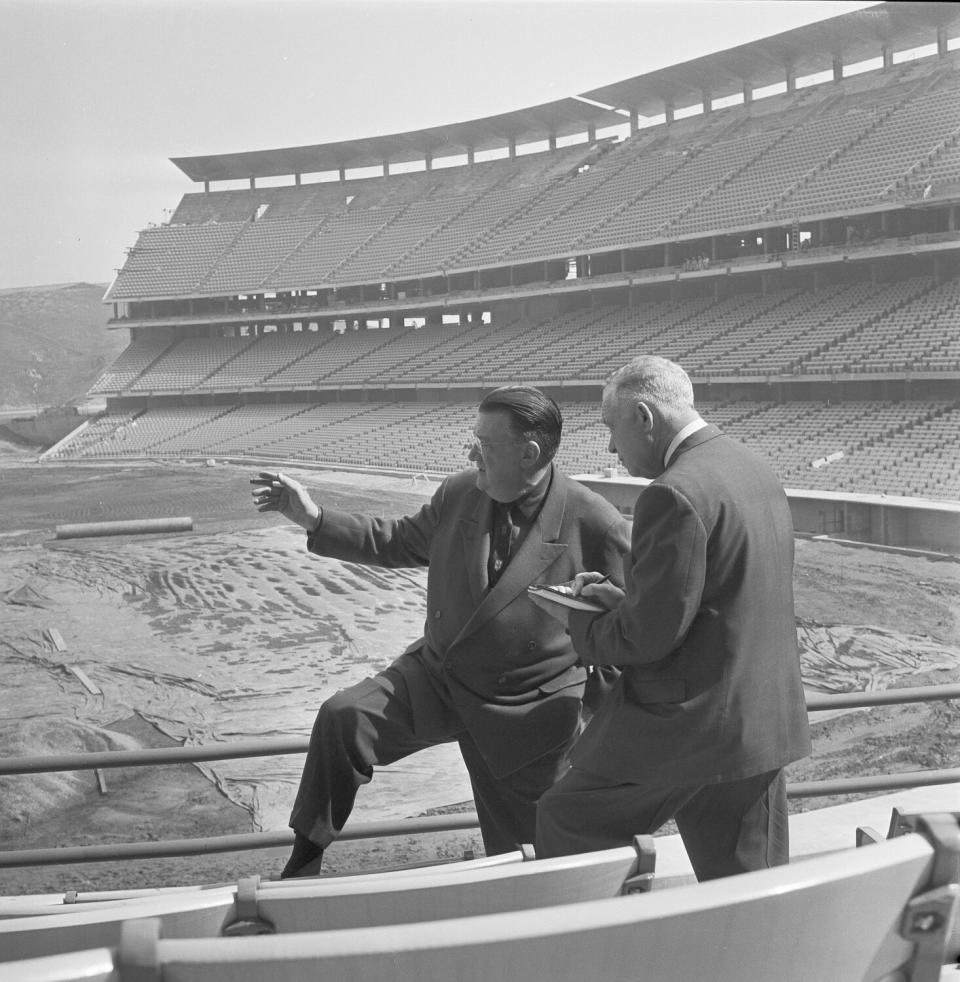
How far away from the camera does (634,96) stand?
661 cm

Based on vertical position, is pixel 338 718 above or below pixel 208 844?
above

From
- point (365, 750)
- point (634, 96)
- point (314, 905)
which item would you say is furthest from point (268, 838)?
point (634, 96)

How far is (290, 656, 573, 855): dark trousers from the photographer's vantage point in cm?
183

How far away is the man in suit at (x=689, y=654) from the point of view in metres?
1.44

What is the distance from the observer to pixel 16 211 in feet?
12.3

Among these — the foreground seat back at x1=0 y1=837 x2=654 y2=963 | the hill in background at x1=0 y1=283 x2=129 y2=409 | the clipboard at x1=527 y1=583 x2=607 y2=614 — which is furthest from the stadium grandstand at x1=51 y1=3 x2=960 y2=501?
the foreground seat back at x1=0 y1=837 x2=654 y2=963

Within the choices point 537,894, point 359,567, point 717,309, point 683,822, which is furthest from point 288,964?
point 717,309

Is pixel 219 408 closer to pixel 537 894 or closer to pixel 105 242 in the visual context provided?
pixel 105 242

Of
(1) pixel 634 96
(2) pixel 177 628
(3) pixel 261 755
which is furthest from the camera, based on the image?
(1) pixel 634 96

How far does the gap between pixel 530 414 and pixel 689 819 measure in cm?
80

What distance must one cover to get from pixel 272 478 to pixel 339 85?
2259 mm

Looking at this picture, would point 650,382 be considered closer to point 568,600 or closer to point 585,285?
point 568,600

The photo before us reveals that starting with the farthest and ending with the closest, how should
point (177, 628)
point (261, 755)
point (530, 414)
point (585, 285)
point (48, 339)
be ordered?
point (585, 285) < point (177, 628) < point (48, 339) < point (261, 755) < point (530, 414)

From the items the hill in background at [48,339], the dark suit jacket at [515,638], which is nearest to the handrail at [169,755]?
the dark suit jacket at [515,638]
